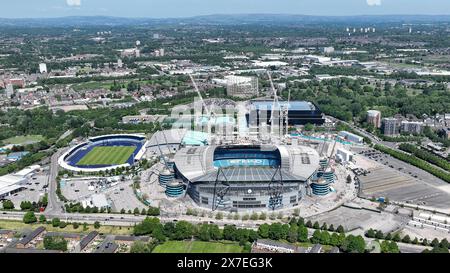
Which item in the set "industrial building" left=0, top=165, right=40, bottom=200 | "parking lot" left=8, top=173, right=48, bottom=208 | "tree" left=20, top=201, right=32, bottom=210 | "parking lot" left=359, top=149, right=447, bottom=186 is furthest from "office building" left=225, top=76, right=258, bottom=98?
"tree" left=20, top=201, right=32, bottom=210

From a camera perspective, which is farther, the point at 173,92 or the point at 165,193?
the point at 173,92

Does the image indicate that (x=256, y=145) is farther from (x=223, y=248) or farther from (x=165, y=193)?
(x=223, y=248)

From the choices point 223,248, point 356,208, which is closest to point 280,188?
point 356,208

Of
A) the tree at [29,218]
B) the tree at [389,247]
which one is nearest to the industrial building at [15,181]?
the tree at [29,218]

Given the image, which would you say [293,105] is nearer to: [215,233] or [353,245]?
[215,233]

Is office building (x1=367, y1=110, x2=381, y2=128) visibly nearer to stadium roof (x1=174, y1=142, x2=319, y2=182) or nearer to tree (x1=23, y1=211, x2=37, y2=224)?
stadium roof (x1=174, y1=142, x2=319, y2=182)

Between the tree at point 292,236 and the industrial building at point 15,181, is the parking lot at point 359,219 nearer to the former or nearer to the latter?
the tree at point 292,236

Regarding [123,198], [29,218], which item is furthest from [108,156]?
[29,218]
